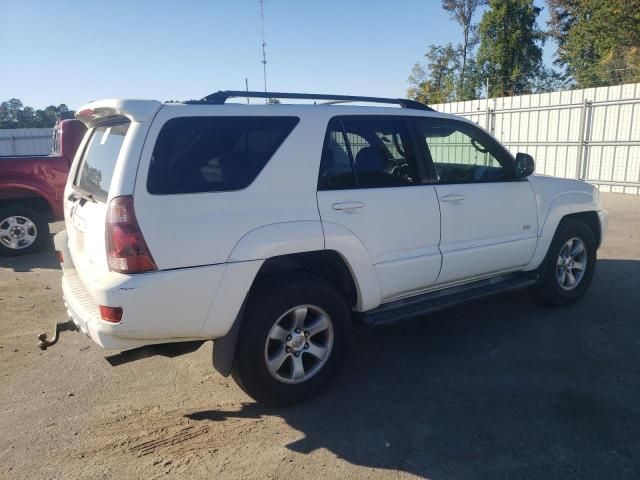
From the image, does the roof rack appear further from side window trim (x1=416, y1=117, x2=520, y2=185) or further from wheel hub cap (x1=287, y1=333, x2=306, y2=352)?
wheel hub cap (x1=287, y1=333, x2=306, y2=352)

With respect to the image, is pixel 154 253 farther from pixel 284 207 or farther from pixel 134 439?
pixel 134 439

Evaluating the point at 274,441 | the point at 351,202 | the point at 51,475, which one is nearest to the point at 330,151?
the point at 351,202

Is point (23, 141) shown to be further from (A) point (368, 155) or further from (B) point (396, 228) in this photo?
(B) point (396, 228)

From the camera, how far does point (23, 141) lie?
69.8 feet

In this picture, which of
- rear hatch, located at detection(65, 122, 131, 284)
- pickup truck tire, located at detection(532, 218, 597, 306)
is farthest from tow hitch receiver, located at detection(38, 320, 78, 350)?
pickup truck tire, located at detection(532, 218, 597, 306)

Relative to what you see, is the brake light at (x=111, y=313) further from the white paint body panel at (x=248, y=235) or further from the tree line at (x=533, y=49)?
the tree line at (x=533, y=49)

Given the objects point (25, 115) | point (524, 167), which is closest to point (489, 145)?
point (524, 167)

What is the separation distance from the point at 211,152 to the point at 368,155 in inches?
46.3

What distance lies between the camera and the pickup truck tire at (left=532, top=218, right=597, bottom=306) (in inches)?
189

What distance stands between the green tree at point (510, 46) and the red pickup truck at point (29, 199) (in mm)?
30782

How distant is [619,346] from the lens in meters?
4.09

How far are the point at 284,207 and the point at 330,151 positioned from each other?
56 cm

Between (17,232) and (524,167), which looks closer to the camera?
(524,167)

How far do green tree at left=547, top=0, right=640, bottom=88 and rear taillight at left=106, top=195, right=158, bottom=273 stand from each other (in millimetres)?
23802
